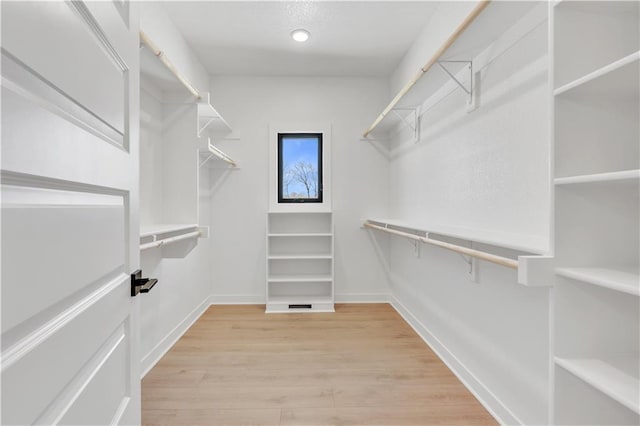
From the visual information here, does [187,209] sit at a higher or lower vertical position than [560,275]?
higher

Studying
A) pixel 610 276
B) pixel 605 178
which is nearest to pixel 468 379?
pixel 610 276

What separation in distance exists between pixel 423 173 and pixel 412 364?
4.78ft

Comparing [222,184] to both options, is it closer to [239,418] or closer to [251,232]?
[251,232]

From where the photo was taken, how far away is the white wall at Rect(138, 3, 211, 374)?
2.11 m

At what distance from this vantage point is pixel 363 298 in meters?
3.66

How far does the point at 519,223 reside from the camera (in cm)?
151

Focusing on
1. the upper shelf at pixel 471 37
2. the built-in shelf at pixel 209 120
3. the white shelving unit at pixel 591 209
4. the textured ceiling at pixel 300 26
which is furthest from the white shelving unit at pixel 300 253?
the white shelving unit at pixel 591 209

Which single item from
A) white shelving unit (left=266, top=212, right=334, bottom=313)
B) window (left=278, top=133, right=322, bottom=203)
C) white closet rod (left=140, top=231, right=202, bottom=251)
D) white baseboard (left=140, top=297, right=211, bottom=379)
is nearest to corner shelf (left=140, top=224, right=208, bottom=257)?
white closet rod (left=140, top=231, right=202, bottom=251)

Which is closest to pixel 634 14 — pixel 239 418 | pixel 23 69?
pixel 23 69

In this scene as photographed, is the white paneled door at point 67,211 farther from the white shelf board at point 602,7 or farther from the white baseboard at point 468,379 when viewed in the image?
the white baseboard at point 468,379

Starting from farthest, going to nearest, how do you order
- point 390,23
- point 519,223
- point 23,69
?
1. point 390,23
2. point 519,223
3. point 23,69

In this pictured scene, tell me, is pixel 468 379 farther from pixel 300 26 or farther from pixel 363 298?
pixel 300 26

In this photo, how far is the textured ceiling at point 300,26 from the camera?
2389 mm

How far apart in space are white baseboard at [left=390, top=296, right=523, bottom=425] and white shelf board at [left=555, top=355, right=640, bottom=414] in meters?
0.78
